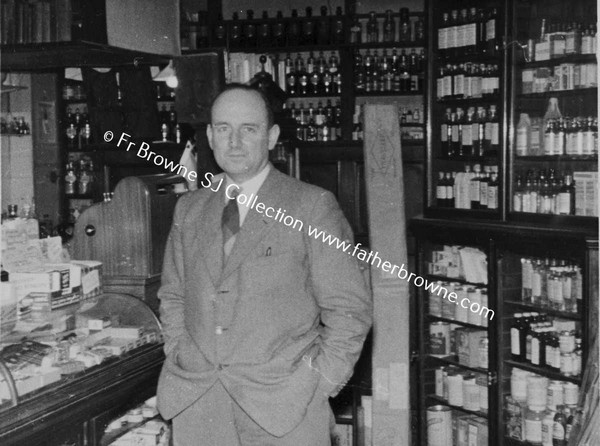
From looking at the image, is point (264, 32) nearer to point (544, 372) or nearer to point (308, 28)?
point (308, 28)

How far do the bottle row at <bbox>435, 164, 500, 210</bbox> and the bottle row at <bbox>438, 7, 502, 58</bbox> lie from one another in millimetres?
717

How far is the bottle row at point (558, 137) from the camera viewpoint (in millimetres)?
4195

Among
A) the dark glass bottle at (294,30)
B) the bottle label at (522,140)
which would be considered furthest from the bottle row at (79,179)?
the bottle label at (522,140)

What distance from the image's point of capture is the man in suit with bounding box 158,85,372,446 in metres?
2.38

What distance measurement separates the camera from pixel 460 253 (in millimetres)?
4898

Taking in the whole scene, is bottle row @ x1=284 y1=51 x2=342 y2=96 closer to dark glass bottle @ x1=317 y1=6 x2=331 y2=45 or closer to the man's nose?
dark glass bottle @ x1=317 y1=6 x2=331 y2=45

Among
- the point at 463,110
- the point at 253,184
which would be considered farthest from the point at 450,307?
the point at 253,184

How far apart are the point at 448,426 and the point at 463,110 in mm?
1995

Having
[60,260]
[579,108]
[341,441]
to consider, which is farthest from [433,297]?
[60,260]

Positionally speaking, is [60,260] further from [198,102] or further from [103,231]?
[198,102]

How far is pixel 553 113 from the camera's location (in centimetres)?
443

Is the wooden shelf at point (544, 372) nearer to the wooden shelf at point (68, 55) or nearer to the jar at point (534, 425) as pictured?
the jar at point (534, 425)

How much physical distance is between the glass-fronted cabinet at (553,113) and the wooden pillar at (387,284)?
28.1 inches

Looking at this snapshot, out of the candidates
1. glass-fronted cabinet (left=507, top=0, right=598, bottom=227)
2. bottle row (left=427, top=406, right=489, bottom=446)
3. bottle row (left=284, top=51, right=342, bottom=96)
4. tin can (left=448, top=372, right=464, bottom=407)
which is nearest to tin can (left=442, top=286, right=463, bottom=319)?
tin can (left=448, top=372, right=464, bottom=407)
